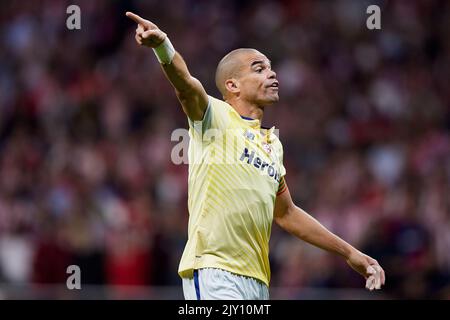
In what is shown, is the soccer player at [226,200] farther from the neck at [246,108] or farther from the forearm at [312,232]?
the forearm at [312,232]

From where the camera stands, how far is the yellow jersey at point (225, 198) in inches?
285

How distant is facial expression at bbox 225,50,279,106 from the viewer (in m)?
7.74

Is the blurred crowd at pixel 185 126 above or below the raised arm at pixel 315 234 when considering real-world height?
above

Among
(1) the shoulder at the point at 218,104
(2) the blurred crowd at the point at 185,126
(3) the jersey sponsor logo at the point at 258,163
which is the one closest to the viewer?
(1) the shoulder at the point at 218,104

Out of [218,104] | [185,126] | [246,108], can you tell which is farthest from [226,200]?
[185,126]

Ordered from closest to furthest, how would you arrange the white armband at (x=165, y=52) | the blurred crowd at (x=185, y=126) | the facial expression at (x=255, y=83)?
1. the white armband at (x=165, y=52)
2. the facial expression at (x=255, y=83)
3. the blurred crowd at (x=185, y=126)

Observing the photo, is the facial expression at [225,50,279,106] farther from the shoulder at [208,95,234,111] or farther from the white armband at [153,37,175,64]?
the white armband at [153,37,175,64]

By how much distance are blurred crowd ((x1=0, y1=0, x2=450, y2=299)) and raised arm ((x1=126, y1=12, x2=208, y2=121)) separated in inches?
242

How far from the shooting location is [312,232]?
8.07 m

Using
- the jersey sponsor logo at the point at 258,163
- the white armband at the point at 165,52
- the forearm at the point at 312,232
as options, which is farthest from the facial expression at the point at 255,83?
the white armband at the point at 165,52

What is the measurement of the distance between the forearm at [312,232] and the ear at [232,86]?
107cm

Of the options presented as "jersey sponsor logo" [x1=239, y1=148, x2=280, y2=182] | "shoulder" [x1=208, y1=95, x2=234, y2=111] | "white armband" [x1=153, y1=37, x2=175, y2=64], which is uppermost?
"white armband" [x1=153, y1=37, x2=175, y2=64]

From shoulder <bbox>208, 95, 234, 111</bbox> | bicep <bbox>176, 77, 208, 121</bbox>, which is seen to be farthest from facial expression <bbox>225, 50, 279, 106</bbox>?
bicep <bbox>176, 77, 208, 121</bbox>

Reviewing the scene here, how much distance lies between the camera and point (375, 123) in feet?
53.9
